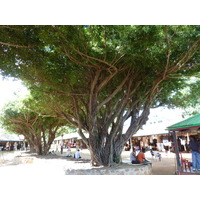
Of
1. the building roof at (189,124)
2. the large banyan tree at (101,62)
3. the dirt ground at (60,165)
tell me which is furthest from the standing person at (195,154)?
the large banyan tree at (101,62)

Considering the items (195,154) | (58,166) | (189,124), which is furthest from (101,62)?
(58,166)

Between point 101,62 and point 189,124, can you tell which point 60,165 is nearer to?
point 101,62

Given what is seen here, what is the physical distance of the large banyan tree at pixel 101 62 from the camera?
5.05m

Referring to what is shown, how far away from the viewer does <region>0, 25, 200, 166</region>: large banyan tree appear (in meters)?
5.05

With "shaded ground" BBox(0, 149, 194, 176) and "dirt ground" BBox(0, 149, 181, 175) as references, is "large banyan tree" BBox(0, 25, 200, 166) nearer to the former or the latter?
"shaded ground" BBox(0, 149, 194, 176)

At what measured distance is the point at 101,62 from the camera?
665 cm

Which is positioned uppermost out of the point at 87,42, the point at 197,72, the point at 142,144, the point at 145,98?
the point at 87,42

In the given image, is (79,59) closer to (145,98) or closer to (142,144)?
(145,98)

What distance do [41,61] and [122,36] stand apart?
3324 millimetres

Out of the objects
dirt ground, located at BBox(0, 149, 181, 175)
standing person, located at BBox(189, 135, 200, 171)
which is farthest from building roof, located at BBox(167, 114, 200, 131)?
dirt ground, located at BBox(0, 149, 181, 175)

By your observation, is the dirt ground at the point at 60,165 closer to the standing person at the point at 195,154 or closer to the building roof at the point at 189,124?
the standing person at the point at 195,154
